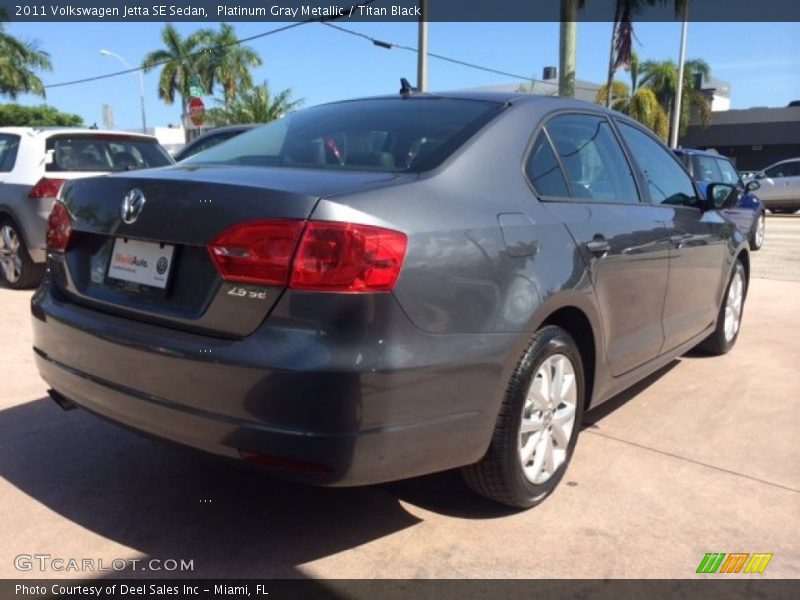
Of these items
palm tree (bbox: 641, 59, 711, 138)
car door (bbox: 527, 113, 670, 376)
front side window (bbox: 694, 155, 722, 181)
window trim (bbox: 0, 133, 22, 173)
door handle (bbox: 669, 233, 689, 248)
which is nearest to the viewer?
car door (bbox: 527, 113, 670, 376)

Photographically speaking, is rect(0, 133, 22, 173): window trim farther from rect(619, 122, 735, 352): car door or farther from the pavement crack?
the pavement crack

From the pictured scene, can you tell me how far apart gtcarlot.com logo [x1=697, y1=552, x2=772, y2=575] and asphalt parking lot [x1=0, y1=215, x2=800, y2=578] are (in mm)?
37

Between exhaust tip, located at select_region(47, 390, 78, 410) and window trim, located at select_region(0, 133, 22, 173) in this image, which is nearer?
exhaust tip, located at select_region(47, 390, 78, 410)

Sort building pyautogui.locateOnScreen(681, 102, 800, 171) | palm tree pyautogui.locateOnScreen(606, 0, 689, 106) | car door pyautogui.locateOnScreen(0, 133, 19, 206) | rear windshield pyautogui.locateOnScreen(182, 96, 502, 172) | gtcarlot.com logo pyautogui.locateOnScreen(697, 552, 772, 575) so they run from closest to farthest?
gtcarlot.com logo pyautogui.locateOnScreen(697, 552, 772, 575) < rear windshield pyautogui.locateOnScreen(182, 96, 502, 172) < car door pyautogui.locateOnScreen(0, 133, 19, 206) < palm tree pyautogui.locateOnScreen(606, 0, 689, 106) < building pyautogui.locateOnScreen(681, 102, 800, 171)

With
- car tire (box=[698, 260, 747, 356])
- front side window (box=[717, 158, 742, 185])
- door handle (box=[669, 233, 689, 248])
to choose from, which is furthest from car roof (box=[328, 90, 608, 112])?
front side window (box=[717, 158, 742, 185])

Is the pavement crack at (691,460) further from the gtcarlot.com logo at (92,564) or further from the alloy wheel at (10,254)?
the alloy wheel at (10,254)

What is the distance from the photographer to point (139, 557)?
247 centimetres

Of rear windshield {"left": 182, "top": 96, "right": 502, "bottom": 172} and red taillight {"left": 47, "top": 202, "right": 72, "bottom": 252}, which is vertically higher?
rear windshield {"left": 182, "top": 96, "right": 502, "bottom": 172}

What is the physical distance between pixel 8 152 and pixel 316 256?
646 cm

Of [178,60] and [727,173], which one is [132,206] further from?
[178,60]

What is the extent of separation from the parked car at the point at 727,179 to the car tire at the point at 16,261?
8034 mm

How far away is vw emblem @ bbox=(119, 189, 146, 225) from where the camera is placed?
8.05ft

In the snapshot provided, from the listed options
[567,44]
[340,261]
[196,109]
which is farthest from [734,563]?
[196,109]

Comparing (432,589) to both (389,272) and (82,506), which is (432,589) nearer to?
(389,272)
